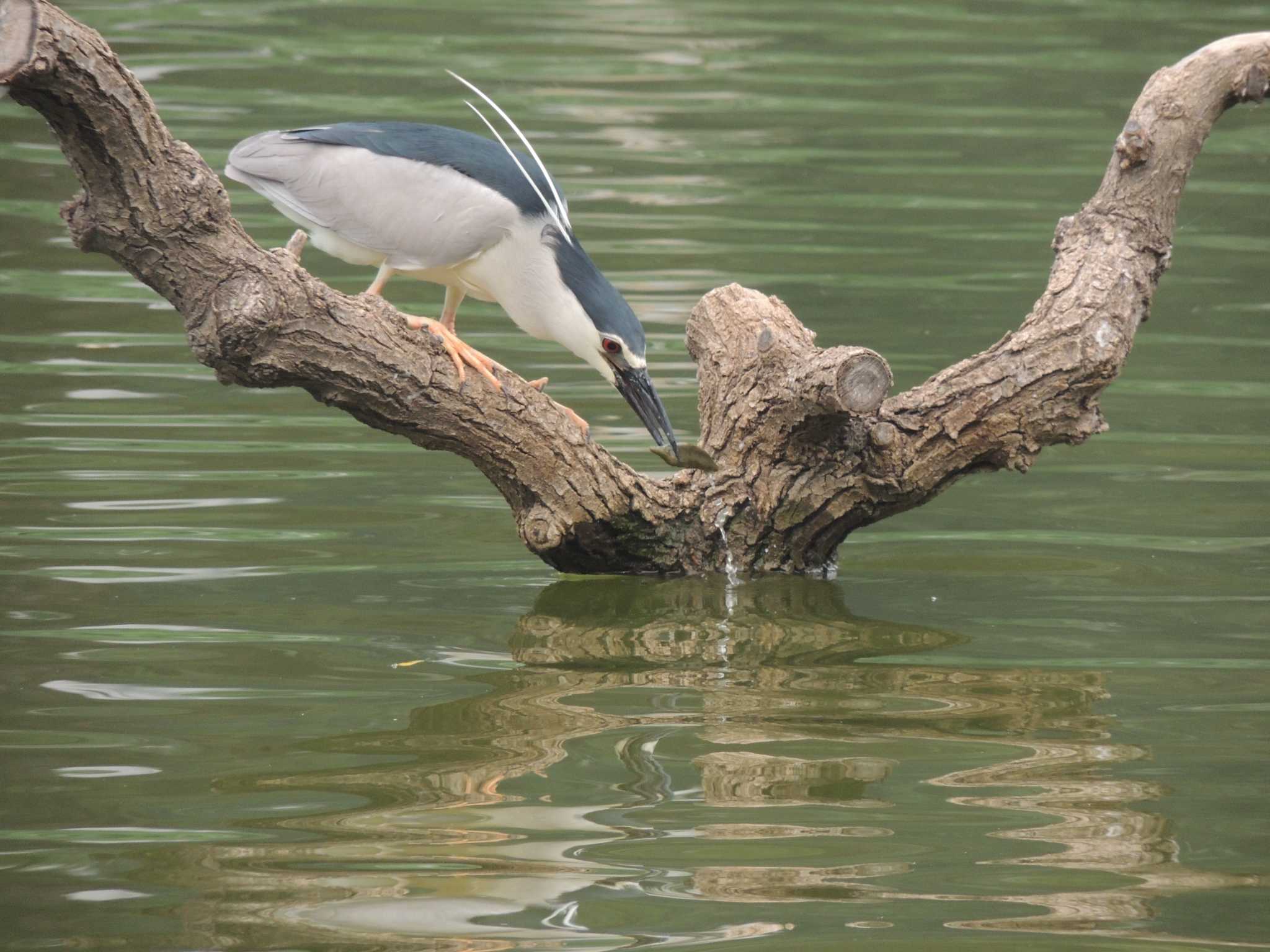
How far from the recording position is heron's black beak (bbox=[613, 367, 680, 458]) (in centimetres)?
517

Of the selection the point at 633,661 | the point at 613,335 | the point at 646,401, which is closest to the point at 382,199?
the point at 613,335

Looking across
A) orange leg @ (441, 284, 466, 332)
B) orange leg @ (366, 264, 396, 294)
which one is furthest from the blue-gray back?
orange leg @ (441, 284, 466, 332)

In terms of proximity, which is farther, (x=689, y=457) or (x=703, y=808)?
(x=689, y=457)

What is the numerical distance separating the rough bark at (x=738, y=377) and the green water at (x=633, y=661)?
299 millimetres

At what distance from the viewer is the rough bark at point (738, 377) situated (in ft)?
14.7

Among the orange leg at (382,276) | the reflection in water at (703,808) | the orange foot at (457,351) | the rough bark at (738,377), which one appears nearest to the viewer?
the reflection in water at (703,808)

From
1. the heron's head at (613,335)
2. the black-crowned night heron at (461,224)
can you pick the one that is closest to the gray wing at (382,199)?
the black-crowned night heron at (461,224)

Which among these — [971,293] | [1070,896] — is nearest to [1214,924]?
[1070,896]

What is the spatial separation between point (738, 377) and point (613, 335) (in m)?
0.57

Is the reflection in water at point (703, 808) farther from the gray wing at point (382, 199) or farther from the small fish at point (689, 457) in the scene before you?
the gray wing at point (382, 199)

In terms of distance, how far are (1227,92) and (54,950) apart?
13.4ft

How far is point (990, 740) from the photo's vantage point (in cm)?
465

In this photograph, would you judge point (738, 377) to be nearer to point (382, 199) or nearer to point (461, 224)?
point (461, 224)

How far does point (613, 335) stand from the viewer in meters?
5.11
